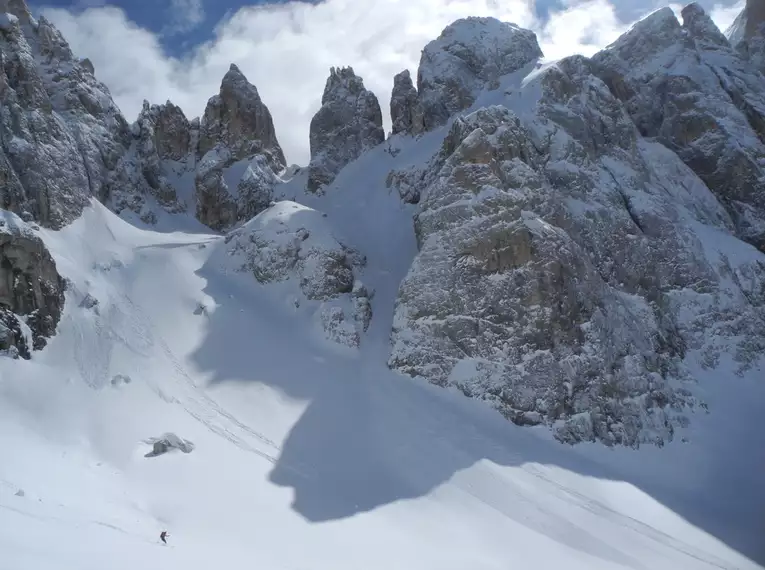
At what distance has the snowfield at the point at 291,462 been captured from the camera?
Result: 26.1 metres

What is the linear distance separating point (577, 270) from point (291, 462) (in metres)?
25.4

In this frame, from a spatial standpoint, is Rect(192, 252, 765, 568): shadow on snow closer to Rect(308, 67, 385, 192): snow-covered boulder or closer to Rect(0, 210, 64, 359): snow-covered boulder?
Rect(0, 210, 64, 359): snow-covered boulder

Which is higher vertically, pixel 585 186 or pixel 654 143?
pixel 654 143

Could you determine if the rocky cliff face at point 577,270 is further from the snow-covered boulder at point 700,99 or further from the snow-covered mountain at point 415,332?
the snow-covered boulder at point 700,99

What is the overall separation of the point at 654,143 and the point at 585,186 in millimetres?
16125

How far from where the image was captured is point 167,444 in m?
32.6

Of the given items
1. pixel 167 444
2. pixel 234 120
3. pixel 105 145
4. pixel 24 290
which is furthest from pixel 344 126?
pixel 167 444

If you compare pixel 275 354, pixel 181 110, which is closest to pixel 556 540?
pixel 275 354

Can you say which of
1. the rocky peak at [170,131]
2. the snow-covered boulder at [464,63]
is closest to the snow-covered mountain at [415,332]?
the snow-covered boulder at [464,63]

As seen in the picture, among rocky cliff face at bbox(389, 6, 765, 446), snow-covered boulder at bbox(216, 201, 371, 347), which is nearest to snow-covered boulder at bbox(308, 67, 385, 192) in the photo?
rocky cliff face at bbox(389, 6, 765, 446)

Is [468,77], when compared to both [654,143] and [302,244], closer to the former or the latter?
[654,143]

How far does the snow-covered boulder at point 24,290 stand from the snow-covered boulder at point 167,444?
29.8 ft

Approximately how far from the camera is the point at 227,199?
75.9 m

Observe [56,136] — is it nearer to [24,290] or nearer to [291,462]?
[24,290]
